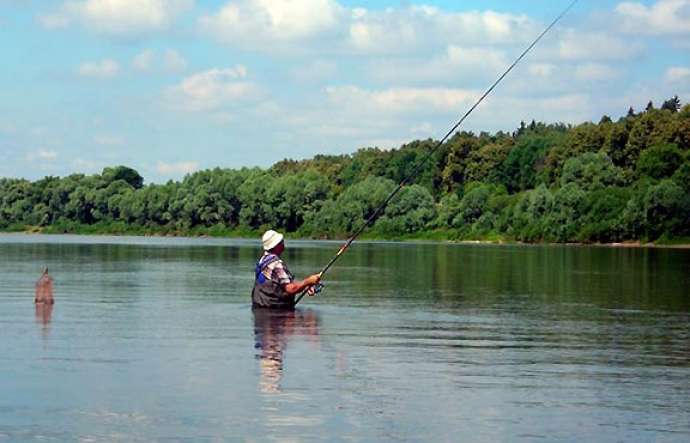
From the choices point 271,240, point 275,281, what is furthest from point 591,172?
point 271,240

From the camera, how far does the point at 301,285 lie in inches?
928

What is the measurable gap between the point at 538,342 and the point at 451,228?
118768 millimetres

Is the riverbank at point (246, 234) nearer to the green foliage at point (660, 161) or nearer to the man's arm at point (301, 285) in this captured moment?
the green foliage at point (660, 161)

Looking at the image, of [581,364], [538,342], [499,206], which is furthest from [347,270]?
[499,206]

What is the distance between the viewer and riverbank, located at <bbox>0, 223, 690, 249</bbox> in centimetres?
11429

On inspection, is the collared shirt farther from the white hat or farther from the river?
the river

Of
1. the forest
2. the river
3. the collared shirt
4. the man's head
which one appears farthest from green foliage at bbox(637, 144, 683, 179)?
the man's head

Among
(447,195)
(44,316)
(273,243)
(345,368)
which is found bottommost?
(345,368)

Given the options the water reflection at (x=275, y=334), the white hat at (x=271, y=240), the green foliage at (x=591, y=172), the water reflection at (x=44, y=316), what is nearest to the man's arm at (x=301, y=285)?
the water reflection at (x=275, y=334)

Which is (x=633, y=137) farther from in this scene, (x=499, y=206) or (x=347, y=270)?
(x=347, y=270)

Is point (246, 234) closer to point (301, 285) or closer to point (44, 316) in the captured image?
point (44, 316)

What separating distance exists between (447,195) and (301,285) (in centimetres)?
13205

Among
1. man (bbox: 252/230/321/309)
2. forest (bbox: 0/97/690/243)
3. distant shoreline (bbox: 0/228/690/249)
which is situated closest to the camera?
man (bbox: 252/230/321/309)

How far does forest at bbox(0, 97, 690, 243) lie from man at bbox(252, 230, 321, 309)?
90.4 meters
